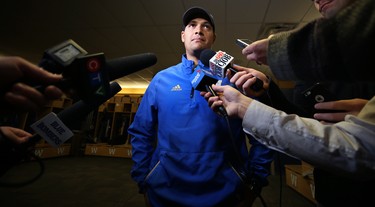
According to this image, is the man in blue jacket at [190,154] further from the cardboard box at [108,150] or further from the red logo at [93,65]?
the cardboard box at [108,150]

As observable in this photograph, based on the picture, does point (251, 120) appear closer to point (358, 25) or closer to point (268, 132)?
point (268, 132)

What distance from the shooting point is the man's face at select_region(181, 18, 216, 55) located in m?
1.05

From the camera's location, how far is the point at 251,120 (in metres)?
0.48

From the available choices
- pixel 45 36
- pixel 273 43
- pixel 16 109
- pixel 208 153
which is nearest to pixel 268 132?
pixel 273 43

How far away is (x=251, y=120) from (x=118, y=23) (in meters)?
2.86

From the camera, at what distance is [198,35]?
3.46ft

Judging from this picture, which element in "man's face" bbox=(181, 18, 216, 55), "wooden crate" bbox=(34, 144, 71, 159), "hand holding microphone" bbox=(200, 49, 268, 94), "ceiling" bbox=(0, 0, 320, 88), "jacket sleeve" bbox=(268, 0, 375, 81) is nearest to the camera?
"jacket sleeve" bbox=(268, 0, 375, 81)

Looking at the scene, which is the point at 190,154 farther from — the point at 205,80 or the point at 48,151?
the point at 48,151

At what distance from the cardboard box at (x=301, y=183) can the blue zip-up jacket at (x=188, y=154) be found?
81.5 inches

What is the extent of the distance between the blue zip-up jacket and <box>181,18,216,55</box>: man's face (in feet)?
0.52

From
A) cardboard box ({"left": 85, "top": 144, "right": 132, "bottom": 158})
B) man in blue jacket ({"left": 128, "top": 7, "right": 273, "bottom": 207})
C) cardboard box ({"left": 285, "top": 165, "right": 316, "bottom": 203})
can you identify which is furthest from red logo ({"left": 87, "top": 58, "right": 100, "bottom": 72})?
cardboard box ({"left": 85, "top": 144, "right": 132, "bottom": 158})

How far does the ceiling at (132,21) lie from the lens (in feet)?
7.41

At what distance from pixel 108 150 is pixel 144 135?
4.90m

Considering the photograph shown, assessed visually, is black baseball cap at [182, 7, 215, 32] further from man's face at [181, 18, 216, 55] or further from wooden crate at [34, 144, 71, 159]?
wooden crate at [34, 144, 71, 159]
